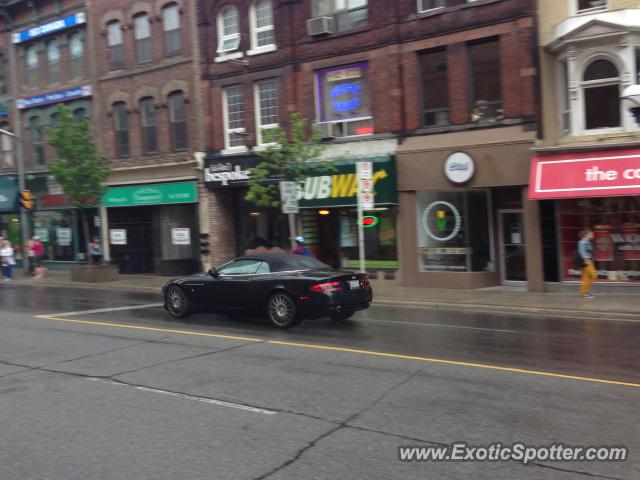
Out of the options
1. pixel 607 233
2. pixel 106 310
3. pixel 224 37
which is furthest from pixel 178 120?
pixel 607 233

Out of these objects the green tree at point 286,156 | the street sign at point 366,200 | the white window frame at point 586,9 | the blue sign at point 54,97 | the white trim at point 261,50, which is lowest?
the street sign at point 366,200

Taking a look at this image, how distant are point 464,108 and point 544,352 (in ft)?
34.3

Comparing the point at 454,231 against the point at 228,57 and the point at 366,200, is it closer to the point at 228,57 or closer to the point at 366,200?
the point at 366,200

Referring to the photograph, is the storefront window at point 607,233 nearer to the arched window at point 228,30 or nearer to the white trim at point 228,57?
the white trim at point 228,57

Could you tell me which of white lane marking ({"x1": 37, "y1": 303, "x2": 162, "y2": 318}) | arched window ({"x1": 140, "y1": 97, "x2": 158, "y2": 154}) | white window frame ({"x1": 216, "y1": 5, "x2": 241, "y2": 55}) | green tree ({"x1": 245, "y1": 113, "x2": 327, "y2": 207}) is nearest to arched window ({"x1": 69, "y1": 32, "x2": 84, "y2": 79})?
arched window ({"x1": 140, "y1": 97, "x2": 158, "y2": 154})

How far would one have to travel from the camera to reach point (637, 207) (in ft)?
51.1

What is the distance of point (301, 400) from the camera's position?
6.51m

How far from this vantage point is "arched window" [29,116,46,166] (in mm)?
29344

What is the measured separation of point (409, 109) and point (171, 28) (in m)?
11.3

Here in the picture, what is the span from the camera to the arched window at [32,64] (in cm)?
2916

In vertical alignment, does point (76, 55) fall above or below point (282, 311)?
above

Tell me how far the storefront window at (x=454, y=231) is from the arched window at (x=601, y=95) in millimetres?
3707

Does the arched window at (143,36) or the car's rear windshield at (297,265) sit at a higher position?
the arched window at (143,36)

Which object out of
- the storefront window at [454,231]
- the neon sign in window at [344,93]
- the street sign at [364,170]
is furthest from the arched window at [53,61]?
the storefront window at [454,231]
